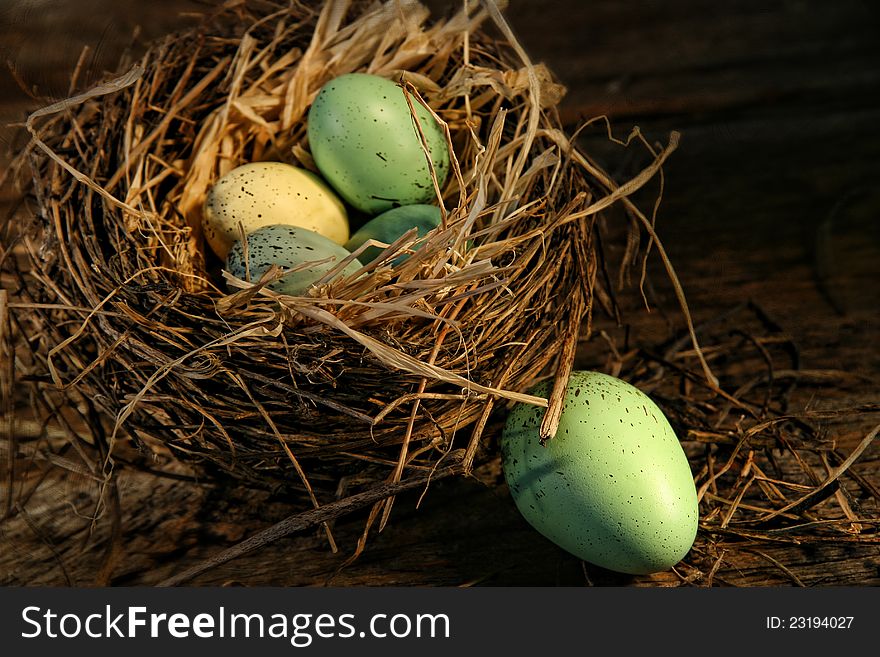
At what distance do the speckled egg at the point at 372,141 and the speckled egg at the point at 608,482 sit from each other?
29 cm

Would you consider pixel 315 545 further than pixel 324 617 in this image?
Yes

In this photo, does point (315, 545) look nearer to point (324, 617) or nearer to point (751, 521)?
point (324, 617)

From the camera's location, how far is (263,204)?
90cm

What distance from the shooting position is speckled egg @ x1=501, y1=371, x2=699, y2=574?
2.40 ft

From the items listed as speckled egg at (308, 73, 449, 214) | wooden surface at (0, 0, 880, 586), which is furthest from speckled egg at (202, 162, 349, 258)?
wooden surface at (0, 0, 880, 586)

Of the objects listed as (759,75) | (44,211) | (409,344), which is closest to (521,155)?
(409,344)

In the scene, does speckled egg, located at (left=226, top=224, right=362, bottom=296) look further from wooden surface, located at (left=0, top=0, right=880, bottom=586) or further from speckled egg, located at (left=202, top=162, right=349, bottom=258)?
wooden surface, located at (left=0, top=0, right=880, bottom=586)

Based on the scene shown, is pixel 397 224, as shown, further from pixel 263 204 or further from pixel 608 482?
pixel 608 482

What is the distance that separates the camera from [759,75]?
4.75ft

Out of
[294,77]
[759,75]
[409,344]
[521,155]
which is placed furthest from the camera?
[759,75]

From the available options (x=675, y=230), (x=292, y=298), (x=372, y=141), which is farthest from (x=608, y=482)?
(x=675, y=230)

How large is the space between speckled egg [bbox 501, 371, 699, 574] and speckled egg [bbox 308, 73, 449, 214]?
0.94 ft

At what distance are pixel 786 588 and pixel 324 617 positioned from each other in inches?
15.7

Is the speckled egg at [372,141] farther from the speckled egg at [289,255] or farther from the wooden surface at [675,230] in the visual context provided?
the wooden surface at [675,230]
